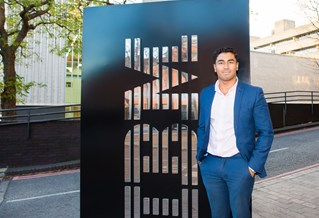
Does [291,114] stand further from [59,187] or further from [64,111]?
A: [59,187]

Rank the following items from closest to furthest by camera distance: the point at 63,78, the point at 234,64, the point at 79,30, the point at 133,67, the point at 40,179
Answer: the point at 234,64, the point at 133,67, the point at 40,179, the point at 79,30, the point at 63,78

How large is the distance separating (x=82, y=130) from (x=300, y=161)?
20.4 feet

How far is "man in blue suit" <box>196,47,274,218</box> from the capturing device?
7.79 ft

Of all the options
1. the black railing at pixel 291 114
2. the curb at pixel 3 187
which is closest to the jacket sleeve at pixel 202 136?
the curb at pixel 3 187

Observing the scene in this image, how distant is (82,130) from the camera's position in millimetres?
3357

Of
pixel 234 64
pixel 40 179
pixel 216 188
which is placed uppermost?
pixel 234 64

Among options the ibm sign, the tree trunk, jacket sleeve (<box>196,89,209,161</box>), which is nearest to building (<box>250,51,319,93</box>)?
the tree trunk

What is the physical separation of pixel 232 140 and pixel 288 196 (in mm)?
3100

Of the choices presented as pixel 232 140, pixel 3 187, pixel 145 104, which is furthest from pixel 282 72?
pixel 232 140

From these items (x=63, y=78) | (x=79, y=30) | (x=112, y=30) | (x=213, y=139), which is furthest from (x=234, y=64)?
(x=63, y=78)

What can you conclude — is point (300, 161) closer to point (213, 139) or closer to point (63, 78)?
point (213, 139)

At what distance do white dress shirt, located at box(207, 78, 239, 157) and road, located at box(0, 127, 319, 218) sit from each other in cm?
289

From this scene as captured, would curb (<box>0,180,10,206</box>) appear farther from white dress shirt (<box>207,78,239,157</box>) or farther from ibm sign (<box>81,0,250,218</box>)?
white dress shirt (<box>207,78,239,157</box>)

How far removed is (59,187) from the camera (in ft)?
20.4
